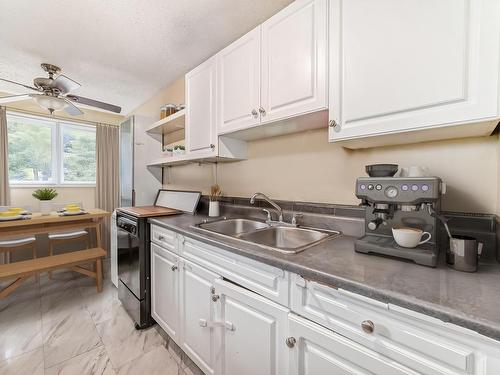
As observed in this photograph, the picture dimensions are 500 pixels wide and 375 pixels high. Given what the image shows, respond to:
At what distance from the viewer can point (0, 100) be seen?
6.11 feet

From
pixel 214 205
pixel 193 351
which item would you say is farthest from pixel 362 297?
pixel 214 205

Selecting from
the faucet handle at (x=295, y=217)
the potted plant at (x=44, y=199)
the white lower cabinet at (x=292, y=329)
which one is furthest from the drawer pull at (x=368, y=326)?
the potted plant at (x=44, y=199)

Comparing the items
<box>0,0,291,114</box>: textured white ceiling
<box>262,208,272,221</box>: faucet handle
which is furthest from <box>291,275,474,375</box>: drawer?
<box>0,0,291,114</box>: textured white ceiling

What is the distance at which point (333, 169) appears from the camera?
138cm

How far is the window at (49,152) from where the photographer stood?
3.12 metres

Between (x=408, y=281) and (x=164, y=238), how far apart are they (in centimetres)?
143

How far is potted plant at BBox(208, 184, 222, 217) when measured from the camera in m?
1.91

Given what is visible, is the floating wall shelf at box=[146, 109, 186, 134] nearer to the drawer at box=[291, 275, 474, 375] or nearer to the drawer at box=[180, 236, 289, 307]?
the drawer at box=[180, 236, 289, 307]

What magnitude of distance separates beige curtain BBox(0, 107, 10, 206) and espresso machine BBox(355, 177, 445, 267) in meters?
4.05

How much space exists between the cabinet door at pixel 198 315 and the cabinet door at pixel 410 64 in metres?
1.03

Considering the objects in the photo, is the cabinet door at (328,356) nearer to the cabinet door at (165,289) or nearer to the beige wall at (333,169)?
the beige wall at (333,169)

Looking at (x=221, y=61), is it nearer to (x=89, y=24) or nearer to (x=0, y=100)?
(x=89, y=24)

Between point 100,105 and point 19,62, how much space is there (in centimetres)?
88

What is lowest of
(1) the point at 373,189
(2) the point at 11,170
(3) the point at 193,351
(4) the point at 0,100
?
(3) the point at 193,351
